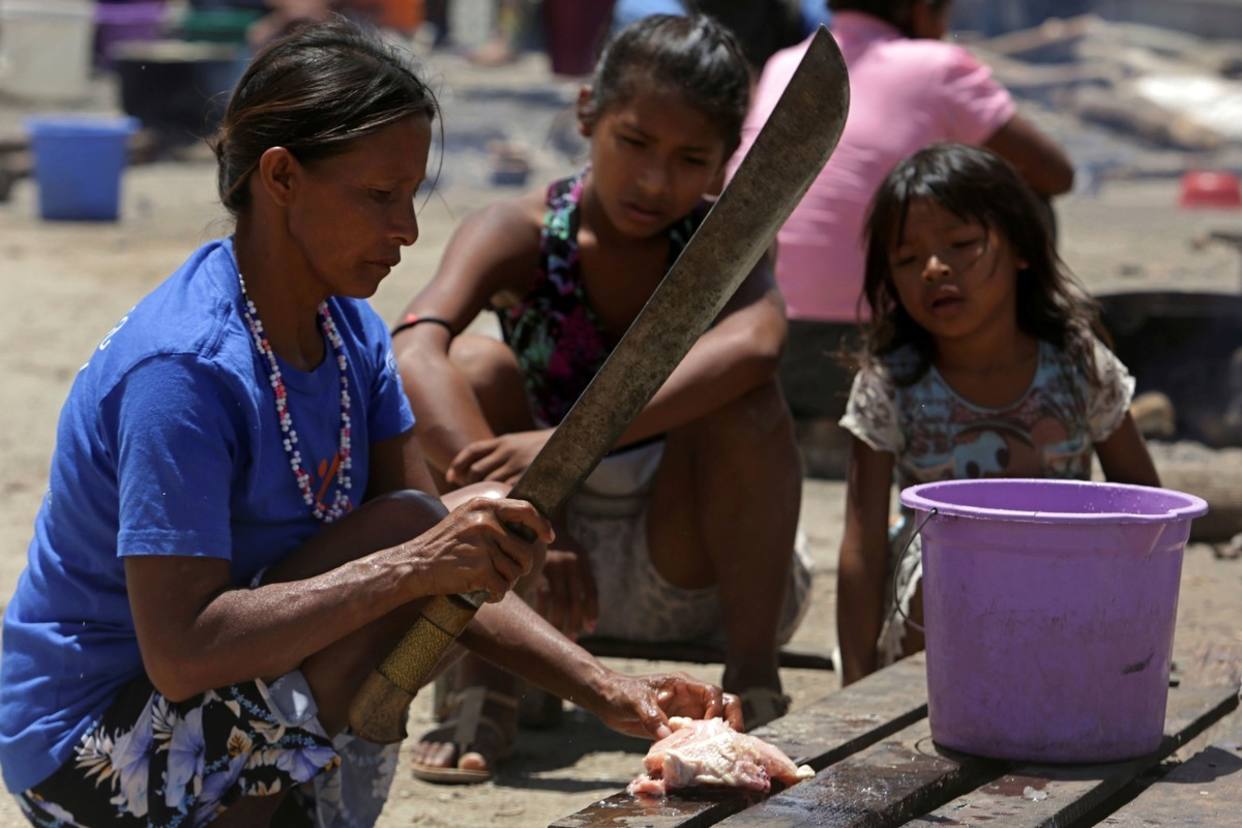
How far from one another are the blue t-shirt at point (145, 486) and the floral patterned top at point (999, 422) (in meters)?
1.19

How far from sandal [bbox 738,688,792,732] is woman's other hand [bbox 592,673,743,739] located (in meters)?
0.87

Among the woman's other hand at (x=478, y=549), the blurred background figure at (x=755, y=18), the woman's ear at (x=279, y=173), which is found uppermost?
the woman's ear at (x=279, y=173)

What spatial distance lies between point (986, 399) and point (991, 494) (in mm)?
601

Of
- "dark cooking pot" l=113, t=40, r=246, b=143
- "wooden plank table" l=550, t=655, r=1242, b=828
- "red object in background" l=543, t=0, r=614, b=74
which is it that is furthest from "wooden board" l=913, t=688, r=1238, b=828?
"red object in background" l=543, t=0, r=614, b=74

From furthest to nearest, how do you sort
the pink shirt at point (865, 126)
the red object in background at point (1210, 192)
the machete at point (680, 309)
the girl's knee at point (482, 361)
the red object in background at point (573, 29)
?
the red object in background at point (573, 29) < the red object in background at point (1210, 192) < the pink shirt at point (865, 126) < the girl's knee at point (482, 361) < the machete at point (680, 309)

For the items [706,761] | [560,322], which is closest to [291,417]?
[706,761]

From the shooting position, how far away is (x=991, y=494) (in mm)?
2807

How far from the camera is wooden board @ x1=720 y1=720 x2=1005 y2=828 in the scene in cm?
228

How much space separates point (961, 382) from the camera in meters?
3.40

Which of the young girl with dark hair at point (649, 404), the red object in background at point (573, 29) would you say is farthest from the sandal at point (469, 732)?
the red object in background at point (573, 29)

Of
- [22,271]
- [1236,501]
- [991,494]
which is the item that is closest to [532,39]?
[22,271]

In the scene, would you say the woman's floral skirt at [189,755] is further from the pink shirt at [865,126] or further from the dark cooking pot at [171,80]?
the dark cooking pot at [171,80]

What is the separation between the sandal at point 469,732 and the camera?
3.34 meters

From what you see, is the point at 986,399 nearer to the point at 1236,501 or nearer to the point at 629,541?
the point at 629,541
